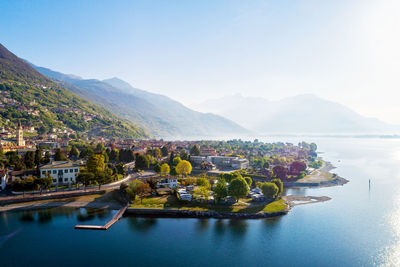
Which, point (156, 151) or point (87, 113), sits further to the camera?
point (87, 113)

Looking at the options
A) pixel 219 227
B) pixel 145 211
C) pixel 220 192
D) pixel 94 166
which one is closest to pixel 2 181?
pixel 94 166

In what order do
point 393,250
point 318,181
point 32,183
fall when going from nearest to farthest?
point 393,250 < point 32,183 < point 318,181

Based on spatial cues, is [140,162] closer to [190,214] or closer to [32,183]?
[32,183]

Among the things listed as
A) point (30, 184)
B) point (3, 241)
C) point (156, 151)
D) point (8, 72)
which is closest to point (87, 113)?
point (8, 72)

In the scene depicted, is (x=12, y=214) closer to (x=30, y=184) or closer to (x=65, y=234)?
(x=30, y=184)

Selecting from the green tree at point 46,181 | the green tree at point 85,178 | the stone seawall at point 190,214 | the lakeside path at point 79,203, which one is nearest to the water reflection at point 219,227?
the stone seawall at point 190,214

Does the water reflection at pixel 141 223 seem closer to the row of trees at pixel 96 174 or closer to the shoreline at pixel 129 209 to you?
the shoreline at pixel 129 209

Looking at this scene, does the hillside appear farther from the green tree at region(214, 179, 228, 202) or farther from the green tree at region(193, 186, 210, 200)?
the green tree at region(214, 179, 228, 202)

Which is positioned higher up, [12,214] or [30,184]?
[30,184]
